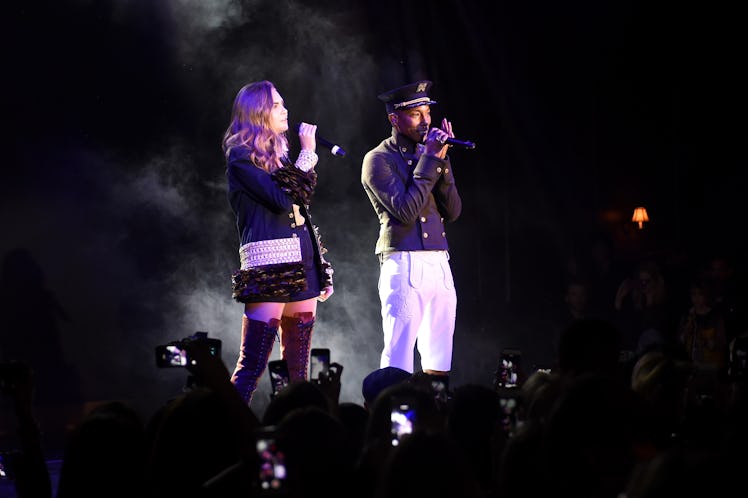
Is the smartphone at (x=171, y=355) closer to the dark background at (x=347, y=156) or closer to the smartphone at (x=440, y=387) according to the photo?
the smartphone at (x=440, y=387)

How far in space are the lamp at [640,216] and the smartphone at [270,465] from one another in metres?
6.62

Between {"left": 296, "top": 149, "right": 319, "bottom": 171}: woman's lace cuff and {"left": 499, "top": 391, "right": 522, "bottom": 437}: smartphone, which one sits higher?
{"left": 296, "top": 149, "right": 319, "bottom": 171}: woman's lace cuff

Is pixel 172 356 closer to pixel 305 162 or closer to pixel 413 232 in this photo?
pixel 305 162

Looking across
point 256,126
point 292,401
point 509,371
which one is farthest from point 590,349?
point 256,126

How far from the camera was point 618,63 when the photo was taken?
26.1ft

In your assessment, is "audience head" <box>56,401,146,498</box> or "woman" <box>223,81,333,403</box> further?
"woman" <box>223,81,333,403</box>

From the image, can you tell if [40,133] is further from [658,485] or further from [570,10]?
[658,485]

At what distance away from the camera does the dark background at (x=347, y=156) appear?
6.04 meters

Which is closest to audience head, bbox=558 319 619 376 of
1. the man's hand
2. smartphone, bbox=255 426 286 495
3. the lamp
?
smartphone, bbox=255 426 286 495

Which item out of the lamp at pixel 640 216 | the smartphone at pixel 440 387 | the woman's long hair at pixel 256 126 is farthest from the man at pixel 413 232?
the lamp at pixel 640 216

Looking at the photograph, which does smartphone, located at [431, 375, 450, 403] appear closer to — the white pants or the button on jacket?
the white pants

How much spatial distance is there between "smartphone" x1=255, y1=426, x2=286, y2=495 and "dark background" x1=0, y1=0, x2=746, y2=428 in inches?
167

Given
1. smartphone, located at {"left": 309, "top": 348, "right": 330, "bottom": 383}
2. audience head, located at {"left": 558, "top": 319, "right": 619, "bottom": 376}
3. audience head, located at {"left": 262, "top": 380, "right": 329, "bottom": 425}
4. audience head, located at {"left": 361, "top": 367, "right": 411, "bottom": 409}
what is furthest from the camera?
audience head, located at {"left": 361, "top": 367, "right": 411, "bottom": 409}

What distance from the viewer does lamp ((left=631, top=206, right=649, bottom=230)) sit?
827cm
